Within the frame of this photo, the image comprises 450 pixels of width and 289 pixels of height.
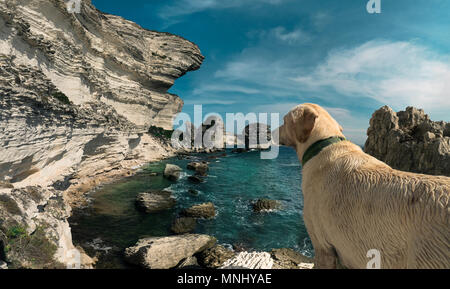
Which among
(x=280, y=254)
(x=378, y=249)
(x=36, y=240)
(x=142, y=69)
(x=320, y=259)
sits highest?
→ (x=142, y=69)

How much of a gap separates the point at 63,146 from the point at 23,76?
5039 mm

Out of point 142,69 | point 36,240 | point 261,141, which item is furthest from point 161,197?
point 261,141

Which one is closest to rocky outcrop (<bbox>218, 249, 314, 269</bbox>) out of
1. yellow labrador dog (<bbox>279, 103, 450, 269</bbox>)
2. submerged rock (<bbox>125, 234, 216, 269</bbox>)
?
submerged rock (<bbox>125, 234, 216, 269</bbox>)

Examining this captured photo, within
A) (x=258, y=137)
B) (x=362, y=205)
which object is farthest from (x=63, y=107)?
(x=258, y=137)

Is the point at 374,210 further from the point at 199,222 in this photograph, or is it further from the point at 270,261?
the point at 199,222

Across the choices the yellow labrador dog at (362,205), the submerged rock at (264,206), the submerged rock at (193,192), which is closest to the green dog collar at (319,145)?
the yellow labrador dog at (362,205)

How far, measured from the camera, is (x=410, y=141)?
73.2 ft

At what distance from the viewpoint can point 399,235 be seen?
1.56 meters

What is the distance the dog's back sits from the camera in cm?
140

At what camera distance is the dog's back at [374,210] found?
140 centimetres

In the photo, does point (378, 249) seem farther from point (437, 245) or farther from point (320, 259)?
point (320, 259)

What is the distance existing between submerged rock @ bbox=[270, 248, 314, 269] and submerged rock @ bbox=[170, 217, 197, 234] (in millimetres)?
5305

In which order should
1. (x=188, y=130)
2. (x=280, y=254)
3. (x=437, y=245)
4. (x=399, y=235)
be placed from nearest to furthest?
(x=437, y=245), (x=399, y=235), (x=280, y=254), (x=188, y=130)

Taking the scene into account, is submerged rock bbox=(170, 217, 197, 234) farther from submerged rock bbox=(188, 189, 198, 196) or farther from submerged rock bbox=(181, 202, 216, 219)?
submerged rock bbox=(188, 189, 198, 196)
